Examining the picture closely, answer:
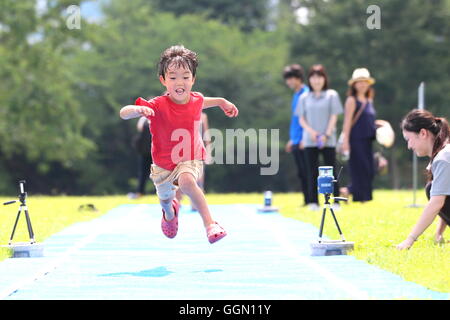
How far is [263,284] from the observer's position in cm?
703

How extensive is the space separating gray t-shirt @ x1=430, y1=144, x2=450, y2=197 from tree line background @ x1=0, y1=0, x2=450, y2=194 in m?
31.4

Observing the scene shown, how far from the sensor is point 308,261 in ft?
27.7

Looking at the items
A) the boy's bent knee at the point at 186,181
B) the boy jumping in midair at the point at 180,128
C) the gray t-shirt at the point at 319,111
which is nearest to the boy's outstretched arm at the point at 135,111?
the boy jumping in midair at the point at 180,128

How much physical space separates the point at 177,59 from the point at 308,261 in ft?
7.15

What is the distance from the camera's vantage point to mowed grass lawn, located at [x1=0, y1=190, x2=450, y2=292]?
24.5ft

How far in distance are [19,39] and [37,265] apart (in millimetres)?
31933

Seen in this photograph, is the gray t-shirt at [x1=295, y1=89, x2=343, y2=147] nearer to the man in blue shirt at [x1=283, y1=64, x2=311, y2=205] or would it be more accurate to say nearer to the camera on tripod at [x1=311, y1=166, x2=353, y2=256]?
the man in blue shirt at [x1=283, y1=64, x2=311, y2=205]

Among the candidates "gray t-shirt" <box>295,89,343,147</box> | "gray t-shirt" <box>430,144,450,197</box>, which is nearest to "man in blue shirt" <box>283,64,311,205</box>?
"gray t-shirt" <box>295,89,343,147</box>

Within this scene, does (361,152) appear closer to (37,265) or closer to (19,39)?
(37,265)

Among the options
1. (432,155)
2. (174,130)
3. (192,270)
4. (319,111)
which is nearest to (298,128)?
(319,111)

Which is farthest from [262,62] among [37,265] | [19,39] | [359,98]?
[37,265]

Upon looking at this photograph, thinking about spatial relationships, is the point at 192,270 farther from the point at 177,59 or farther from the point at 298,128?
the point at 298,128

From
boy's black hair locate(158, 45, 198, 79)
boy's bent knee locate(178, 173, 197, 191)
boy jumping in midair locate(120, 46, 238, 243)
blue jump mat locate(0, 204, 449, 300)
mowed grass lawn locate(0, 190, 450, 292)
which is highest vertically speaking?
boy's black hair locate(158, 45, 198, 79)

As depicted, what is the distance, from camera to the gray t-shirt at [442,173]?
27.8 ft
